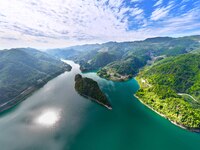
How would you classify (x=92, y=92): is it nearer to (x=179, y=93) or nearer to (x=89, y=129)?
(x=89, y=129)

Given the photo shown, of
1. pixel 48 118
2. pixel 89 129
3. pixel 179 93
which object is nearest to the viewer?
pixel 89 129

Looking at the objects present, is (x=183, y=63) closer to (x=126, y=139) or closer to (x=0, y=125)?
(x=126, y=139)

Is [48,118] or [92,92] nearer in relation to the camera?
[48,118]

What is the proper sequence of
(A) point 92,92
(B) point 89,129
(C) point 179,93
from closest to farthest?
(B) point 89,129 → (A) point 92,92 → (C) point 179,93

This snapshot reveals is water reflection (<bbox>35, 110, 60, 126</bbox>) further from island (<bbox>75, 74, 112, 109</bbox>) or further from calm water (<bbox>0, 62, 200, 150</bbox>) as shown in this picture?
island (<bbox>75, 74, 112, 109</bbox>)

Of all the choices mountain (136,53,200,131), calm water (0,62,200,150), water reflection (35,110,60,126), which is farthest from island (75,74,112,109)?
mountain (136,53,200,131)

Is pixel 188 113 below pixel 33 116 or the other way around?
the other way around

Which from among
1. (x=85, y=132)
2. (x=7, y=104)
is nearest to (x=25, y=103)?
(x=7, y=104)

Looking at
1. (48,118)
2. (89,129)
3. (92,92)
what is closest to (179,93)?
(92,92)
